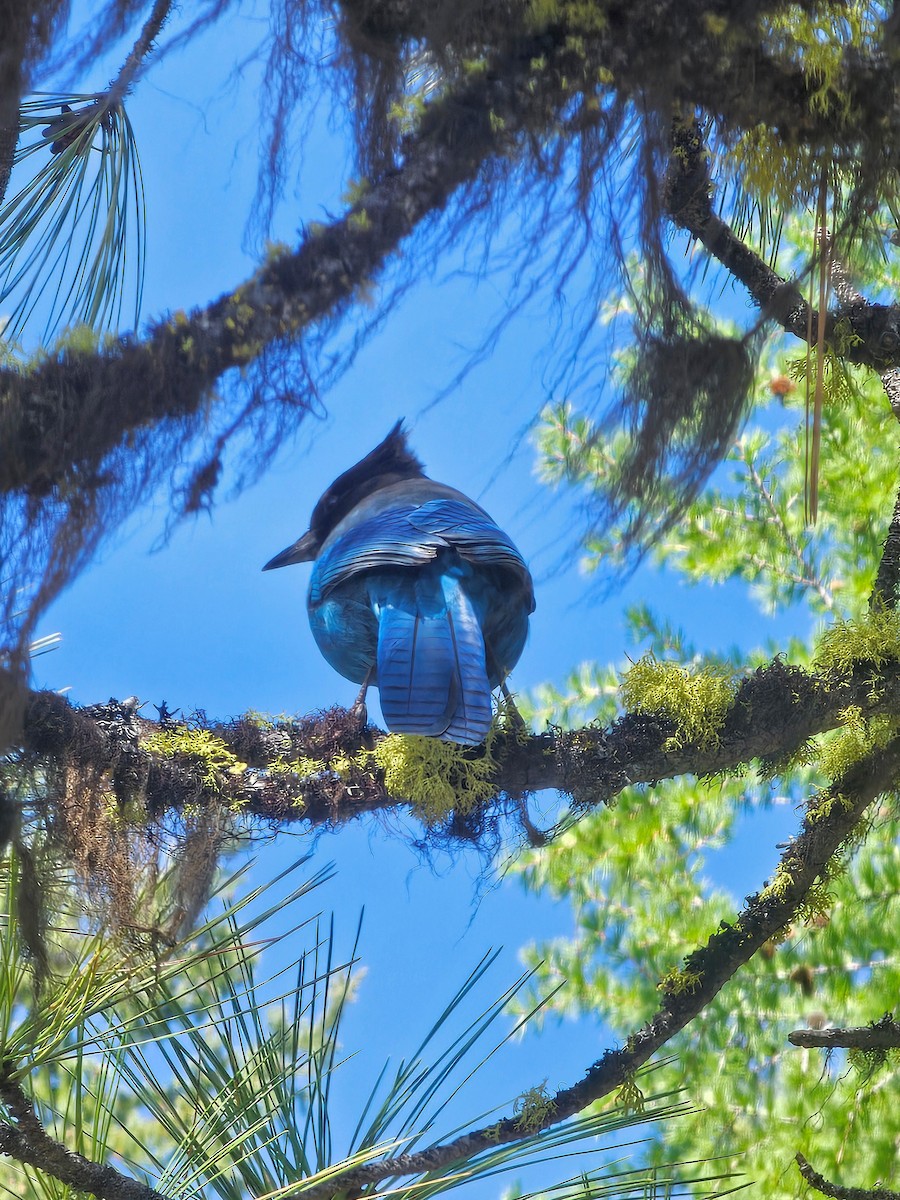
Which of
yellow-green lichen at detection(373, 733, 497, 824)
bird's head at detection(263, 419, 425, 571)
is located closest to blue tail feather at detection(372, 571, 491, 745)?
yellow-green lichen at detection(373, 733, 497, 824)

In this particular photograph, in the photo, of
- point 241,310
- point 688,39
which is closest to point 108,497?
point 241,310

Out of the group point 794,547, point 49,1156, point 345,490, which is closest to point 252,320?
point 49,1156

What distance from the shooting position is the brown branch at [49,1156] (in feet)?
5.62

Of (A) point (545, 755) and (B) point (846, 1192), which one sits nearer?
(B) point (846, 1192)

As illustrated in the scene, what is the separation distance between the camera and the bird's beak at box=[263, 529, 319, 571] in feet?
12.7

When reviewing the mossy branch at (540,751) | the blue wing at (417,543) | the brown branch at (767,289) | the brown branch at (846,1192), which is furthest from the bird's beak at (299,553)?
the brown branch at (846,1192)

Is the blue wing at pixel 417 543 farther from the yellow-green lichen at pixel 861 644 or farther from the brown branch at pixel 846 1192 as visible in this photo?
the brown branch at pixel 846 1192

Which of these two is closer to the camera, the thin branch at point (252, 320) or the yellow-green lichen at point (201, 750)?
the thin branch at point (252, 320)

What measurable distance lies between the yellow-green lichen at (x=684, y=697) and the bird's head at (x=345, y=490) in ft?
4.96

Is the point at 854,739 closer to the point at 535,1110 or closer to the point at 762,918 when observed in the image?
the point at 762,918

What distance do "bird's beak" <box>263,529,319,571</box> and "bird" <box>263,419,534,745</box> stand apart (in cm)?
54

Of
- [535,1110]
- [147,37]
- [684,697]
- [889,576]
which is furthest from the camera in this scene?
[889,576]

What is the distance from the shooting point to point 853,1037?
2.36 metres

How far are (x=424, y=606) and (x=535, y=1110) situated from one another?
1.07m
